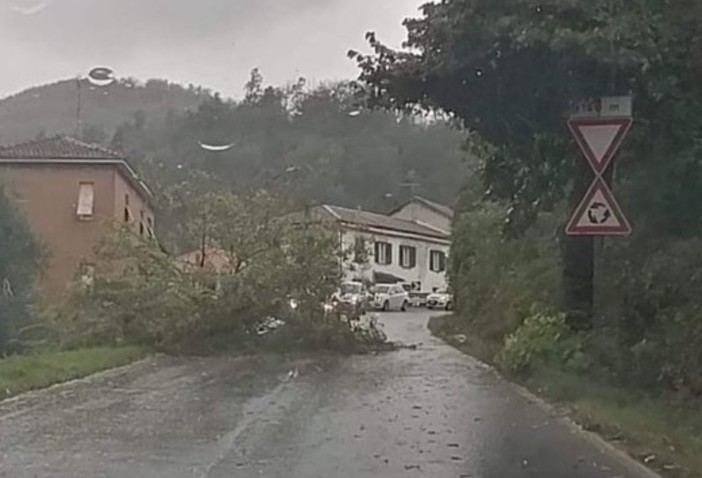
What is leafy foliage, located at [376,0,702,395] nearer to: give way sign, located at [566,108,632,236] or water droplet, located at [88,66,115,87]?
give way sign, located at [566,108,632,236]

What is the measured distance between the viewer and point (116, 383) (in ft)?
68.5

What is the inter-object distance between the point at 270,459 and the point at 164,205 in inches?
1694

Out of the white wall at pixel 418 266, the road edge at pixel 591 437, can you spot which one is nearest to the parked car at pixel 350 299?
the road edge at pixel 591 437

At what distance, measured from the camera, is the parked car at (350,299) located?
30.5 m

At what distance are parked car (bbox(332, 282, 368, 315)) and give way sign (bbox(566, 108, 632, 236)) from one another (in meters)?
19.3

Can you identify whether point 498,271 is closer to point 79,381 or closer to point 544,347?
point 544,347

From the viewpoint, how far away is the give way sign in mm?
11141

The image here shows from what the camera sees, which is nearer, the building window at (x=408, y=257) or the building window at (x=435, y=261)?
the building window at (x=408, y=257)

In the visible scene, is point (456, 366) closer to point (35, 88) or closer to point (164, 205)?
point (35, 88)

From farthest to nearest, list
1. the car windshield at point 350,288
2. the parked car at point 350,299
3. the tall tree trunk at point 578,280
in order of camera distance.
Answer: the car windshield at point 350,288, the parked car at point 350,299, the tall tree trunk at point 578,280

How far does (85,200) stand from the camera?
50.5 meters

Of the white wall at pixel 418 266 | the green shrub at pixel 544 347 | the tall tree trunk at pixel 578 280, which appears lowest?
the green shrub at pixel 544 347

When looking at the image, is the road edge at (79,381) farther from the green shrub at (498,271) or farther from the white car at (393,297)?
the white car at (393,297)

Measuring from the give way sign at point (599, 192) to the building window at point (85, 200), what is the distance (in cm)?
4032
